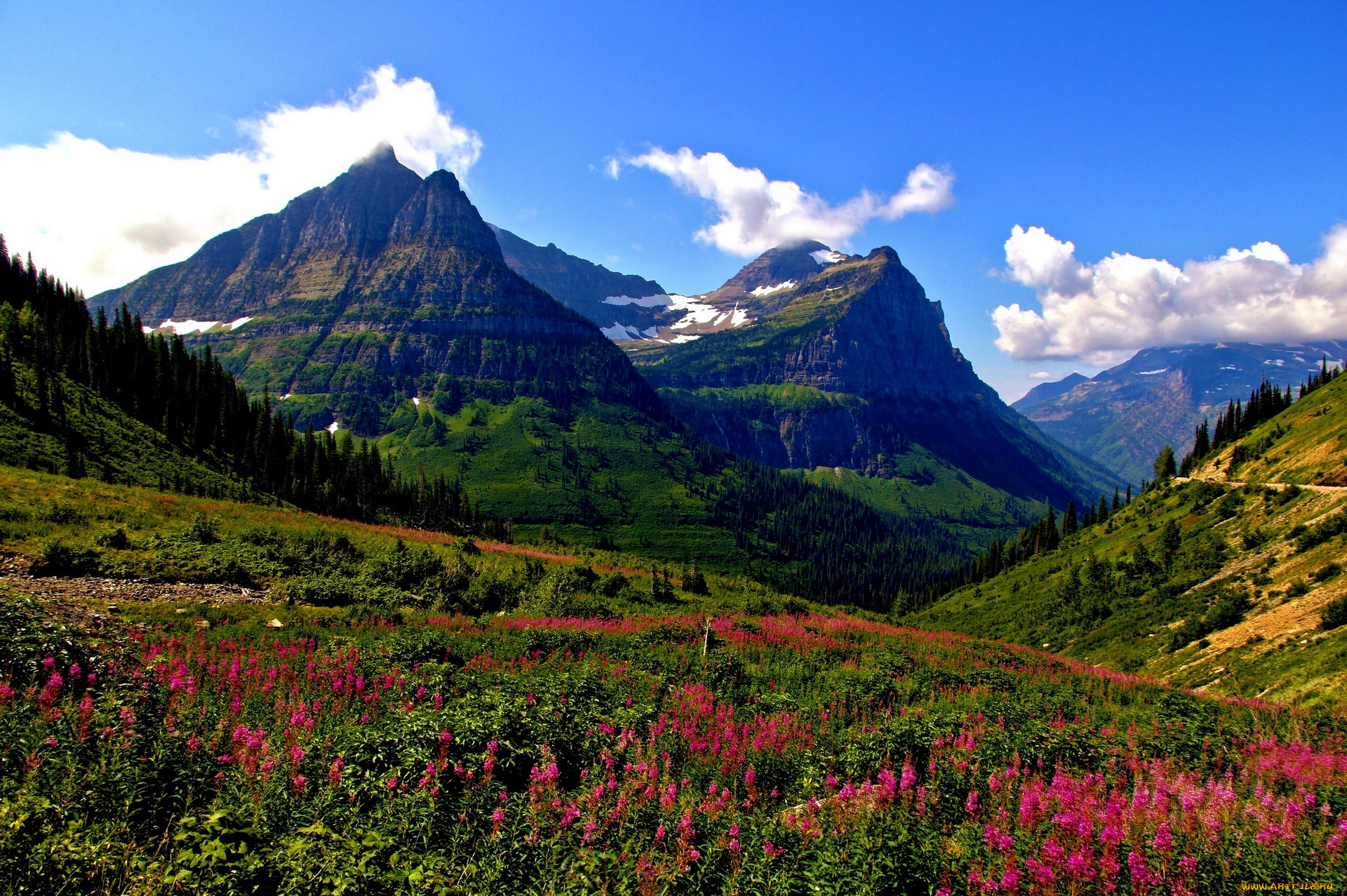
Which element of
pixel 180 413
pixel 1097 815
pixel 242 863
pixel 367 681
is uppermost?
pixel 180 413

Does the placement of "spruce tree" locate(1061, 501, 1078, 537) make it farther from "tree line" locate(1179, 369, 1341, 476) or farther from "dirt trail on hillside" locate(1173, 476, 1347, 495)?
"dirt trail on hillside" locate(1173, 476, 1347, 495)

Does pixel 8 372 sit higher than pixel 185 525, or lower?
higher

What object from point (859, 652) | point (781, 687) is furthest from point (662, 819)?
point (859, 652)

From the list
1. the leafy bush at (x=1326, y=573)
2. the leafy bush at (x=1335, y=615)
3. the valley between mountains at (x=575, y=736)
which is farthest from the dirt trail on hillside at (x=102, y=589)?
the leafy bush at (x=1326, y=573)

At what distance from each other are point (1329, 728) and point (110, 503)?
173 feet

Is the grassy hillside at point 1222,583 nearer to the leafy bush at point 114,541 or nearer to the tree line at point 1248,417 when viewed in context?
the tree line at point 1248,417

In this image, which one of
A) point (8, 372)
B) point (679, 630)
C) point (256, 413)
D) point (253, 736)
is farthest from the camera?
point (256, 413)

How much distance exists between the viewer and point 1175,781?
32.0 feet

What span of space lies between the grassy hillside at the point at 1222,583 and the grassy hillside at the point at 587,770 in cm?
1460

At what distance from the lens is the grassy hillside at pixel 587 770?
6.51m

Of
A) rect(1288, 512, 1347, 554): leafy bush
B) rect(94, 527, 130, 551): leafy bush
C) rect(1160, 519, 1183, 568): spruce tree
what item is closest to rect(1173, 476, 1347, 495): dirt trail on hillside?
rect(1288, 512, 1347, 554): leafy bush

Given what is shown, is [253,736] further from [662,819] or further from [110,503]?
[110,503]

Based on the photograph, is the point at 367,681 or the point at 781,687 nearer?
the point at 367,681

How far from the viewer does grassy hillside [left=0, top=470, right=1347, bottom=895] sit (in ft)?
21.4
